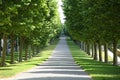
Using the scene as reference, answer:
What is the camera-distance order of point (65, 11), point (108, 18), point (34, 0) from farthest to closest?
point (65, 11), point (34, 0), point (108, 18)

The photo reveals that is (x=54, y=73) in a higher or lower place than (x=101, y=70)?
higher

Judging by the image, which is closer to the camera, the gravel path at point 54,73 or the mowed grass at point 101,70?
the gravel path at point 54,73

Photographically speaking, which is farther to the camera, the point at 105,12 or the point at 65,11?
the point at 65,11

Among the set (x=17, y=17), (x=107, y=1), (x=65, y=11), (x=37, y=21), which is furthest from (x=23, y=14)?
(x=65, y=11)

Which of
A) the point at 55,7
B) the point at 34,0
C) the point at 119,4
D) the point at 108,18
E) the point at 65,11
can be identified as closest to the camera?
the point at 119,4

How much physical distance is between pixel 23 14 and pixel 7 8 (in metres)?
6.53

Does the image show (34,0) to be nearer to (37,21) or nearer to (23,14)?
(23,14)

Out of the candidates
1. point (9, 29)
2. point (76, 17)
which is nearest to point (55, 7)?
point (76, 17)

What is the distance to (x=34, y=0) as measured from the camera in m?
31.5

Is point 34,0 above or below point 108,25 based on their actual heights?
above

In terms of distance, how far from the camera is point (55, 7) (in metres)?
59.0

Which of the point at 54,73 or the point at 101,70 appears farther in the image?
the point at 101,70

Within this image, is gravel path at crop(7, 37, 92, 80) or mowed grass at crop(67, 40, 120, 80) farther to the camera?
mowed grass at crop(67, 40, 120, 80)

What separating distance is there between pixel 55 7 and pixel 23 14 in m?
27.3
